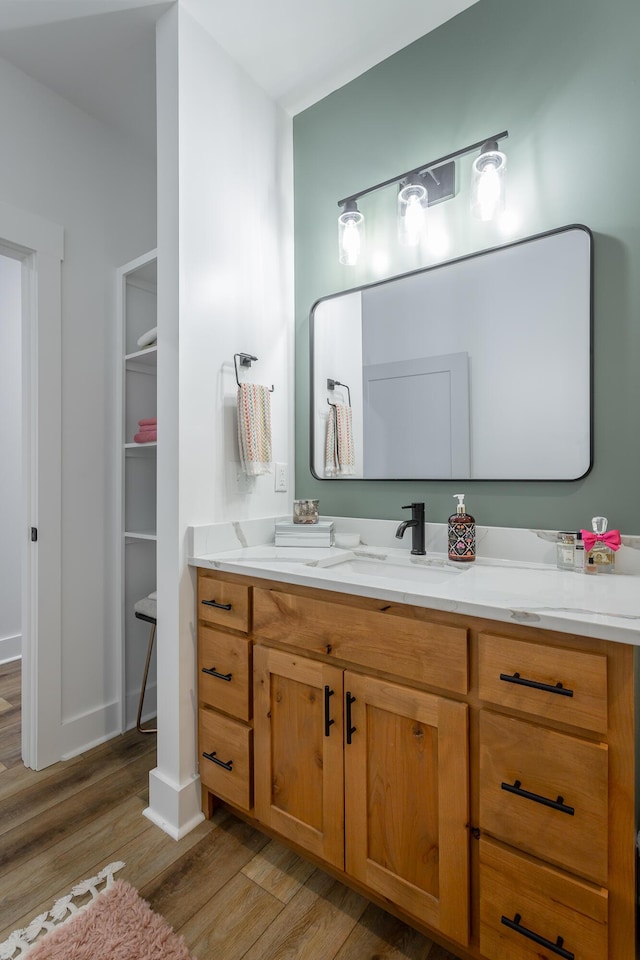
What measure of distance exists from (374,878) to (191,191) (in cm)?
212

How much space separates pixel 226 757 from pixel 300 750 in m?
0.33

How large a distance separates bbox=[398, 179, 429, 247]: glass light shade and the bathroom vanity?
1.15m

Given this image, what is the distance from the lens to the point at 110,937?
1.19 metres

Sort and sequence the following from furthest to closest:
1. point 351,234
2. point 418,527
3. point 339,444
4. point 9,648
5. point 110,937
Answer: point 9,648 < point 339,444 < point 351,234 < point 418,527 < point 110,937

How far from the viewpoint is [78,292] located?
2.08m

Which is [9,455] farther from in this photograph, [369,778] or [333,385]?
[369,778]

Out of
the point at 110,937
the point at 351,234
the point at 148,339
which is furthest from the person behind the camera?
the point at 148,339

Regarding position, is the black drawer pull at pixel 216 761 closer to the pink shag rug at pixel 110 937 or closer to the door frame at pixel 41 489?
the pink shag rug at pixel 110 937

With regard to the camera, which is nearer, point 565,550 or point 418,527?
point 565,550

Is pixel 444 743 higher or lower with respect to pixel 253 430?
lower

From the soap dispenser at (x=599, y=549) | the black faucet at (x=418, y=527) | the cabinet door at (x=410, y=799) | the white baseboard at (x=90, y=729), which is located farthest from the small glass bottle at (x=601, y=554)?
the white baseboard at (x=90, y=729)

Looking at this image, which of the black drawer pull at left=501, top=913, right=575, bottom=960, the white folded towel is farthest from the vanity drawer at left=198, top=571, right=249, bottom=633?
the white folded towel

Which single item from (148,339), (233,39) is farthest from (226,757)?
Result: (233,39)

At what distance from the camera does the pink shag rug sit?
3.77 feet
